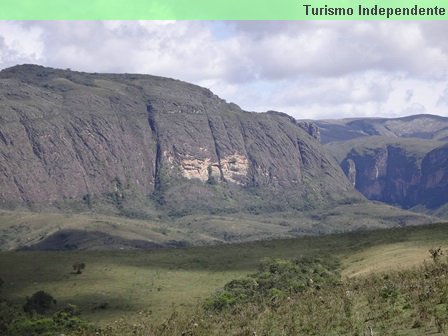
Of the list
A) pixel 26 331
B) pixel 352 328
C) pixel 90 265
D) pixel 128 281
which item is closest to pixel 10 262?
pixel 90 265

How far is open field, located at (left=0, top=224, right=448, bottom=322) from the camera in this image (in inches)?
3054

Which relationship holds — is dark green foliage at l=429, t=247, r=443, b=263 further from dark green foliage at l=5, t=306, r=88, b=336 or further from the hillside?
the hillside

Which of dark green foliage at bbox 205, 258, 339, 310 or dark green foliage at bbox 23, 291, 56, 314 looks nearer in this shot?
dark green foliage at bbox 205, 258, 339, 310

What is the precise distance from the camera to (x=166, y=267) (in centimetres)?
10481

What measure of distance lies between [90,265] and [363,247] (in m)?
35.8

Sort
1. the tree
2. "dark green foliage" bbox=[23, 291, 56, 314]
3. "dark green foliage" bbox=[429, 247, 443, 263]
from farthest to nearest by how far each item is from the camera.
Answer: the tree
"dark green foliage" bbox=[23, 291, 56, 314]
"dark green foliage" bbox=[429, 247, 443, 263]

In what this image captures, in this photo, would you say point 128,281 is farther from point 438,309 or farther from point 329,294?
point 438,309

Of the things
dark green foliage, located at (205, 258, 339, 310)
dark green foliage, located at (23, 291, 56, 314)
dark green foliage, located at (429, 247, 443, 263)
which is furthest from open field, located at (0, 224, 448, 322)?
dark green foliage, located at (429, 247, 443, 263)

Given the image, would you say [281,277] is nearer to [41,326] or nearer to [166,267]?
[41,326]

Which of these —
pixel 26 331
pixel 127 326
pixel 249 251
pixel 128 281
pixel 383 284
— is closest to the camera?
pixel 127 326

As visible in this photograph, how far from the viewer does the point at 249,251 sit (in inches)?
4579

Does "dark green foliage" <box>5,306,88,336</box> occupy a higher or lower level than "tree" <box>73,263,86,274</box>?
higher

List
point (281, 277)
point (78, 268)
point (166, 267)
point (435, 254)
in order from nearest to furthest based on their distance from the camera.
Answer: point (435, 254), point (281, 277), point (78, 268), point (166, 267)

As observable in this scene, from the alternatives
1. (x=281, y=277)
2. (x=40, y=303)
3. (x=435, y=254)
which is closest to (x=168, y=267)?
(x=40, y=303)
